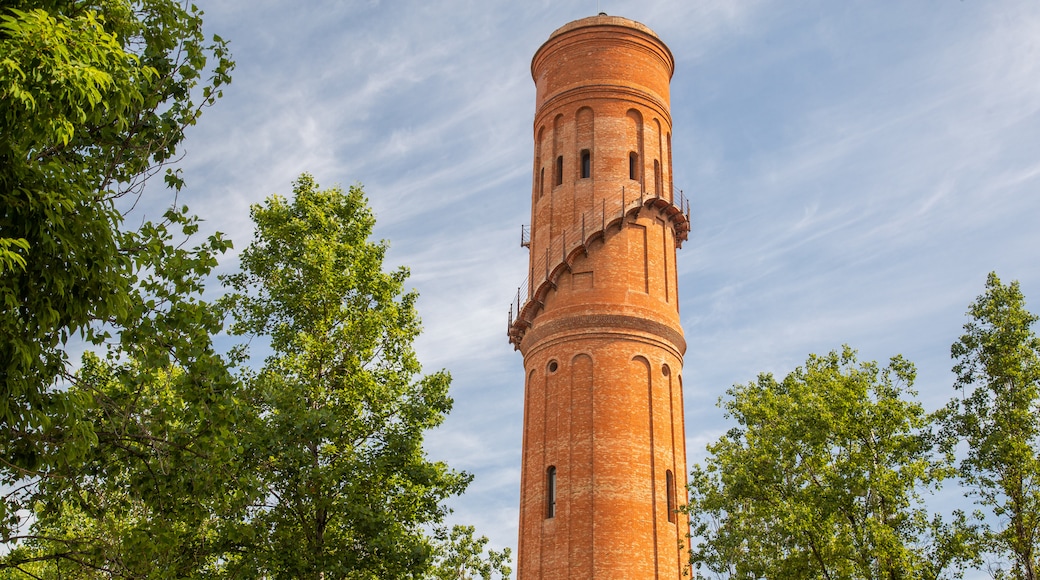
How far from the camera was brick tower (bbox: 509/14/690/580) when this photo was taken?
92.3ft

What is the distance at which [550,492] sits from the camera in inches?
1154

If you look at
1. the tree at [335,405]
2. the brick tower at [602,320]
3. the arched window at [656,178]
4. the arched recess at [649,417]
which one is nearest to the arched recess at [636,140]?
the brick tower at [602,320]

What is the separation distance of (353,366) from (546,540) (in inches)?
500

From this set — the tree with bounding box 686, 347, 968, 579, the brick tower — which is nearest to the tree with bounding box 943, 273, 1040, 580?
the tree with bounding box 686, 347, 968, 579

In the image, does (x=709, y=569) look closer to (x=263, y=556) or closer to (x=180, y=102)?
(x=263, y=556)

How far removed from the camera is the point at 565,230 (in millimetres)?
31828

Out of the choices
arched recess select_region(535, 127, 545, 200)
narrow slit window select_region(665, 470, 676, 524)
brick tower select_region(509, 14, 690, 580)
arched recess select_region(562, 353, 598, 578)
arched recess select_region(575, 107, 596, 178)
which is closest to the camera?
arched recess select_region(562, 353, 598, 578)

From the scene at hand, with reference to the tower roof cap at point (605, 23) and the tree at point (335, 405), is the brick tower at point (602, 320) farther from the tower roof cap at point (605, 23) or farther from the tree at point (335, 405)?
the tree at point (335, 405)

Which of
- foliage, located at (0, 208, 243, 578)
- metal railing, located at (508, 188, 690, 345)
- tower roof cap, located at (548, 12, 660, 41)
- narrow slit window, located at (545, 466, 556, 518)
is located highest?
tower roof cap, located at (548, 12, 660, 41)

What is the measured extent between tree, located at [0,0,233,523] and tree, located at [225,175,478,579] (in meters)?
6.08

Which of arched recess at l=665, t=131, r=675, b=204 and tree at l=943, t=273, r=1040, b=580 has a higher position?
arched recess at l=665, t=131, r=675, b=204

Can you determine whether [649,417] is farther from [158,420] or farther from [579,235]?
[158,420]

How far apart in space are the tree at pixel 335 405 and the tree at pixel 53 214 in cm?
608

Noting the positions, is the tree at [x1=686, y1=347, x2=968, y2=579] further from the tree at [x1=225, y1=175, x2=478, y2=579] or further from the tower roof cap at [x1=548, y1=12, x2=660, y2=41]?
the tower roof cap at [x1=548, y1=12, x2=660, y2=41]
